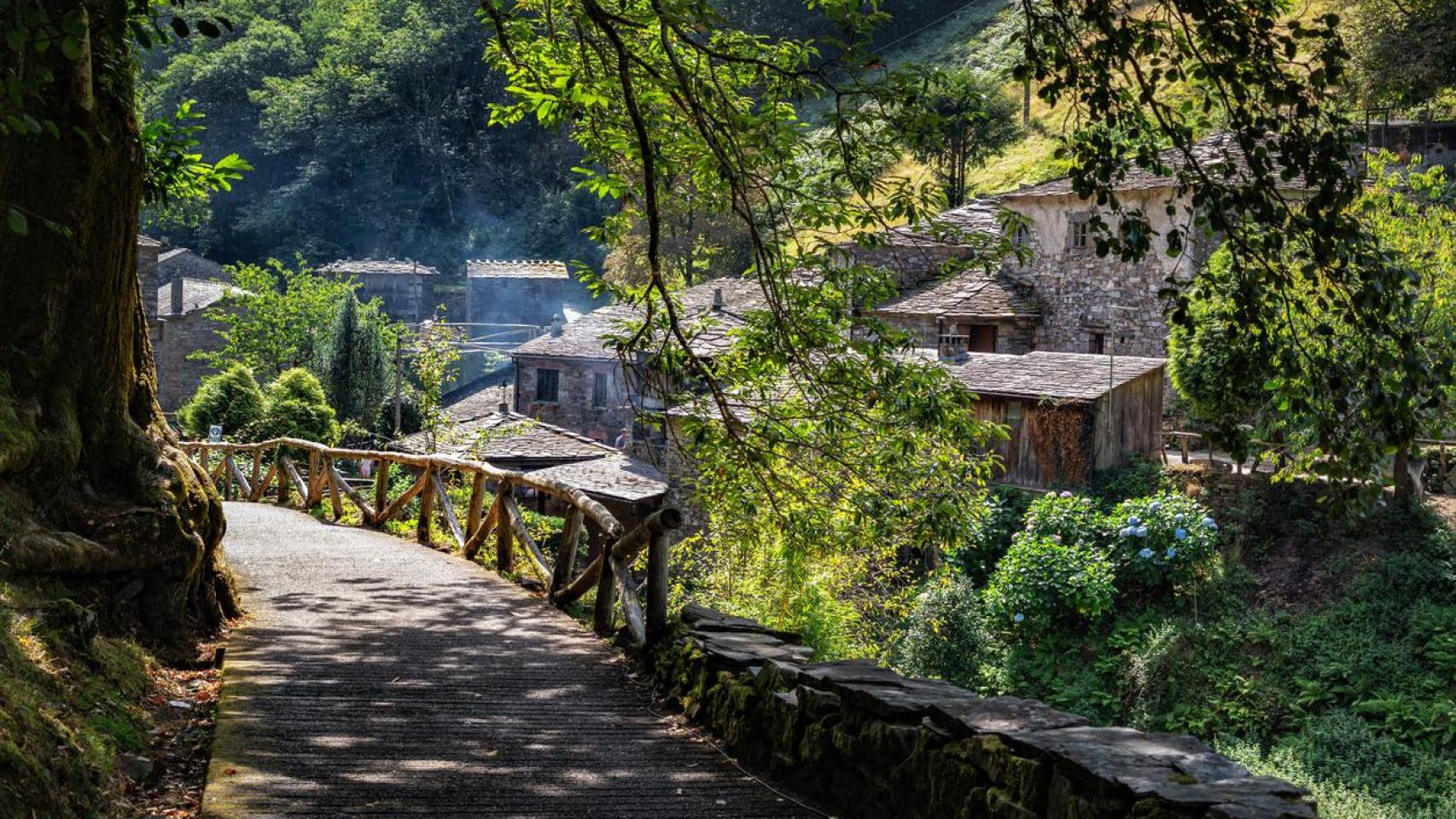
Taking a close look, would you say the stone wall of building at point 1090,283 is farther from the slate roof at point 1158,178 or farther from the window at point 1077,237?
the slate roof at point 1158,178

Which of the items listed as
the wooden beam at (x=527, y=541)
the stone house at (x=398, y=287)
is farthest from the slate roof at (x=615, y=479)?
the stone house at (x=398, y=287)

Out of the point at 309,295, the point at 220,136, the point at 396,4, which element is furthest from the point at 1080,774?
Result: the point at 396,4

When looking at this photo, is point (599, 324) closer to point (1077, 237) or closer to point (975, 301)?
point (975, 301)

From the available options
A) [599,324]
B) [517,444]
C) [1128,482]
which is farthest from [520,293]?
[1128,482]

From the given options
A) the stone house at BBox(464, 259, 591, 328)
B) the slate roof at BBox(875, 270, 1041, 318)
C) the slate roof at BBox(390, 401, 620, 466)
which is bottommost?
the slate roof at BBox(390, 401, 620, 466)

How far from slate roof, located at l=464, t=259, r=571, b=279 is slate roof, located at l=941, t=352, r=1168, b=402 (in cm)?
3504

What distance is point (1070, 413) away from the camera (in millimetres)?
26219

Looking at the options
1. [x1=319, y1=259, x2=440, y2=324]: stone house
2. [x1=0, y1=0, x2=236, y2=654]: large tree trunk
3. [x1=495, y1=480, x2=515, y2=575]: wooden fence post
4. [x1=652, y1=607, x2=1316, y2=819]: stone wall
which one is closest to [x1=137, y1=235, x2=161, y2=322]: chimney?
[x1=319, y1=259, x2=440, y2=324]: stone house

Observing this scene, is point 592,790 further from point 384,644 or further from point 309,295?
point 309,295

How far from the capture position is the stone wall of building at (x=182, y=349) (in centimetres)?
5129

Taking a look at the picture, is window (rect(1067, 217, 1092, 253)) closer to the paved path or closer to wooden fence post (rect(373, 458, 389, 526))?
wooden fence post (rect(373, 458, 389, 526))

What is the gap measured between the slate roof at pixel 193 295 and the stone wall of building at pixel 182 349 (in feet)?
1.13

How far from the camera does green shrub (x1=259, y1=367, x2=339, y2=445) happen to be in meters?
35.5

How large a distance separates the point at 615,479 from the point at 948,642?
9142 mm
